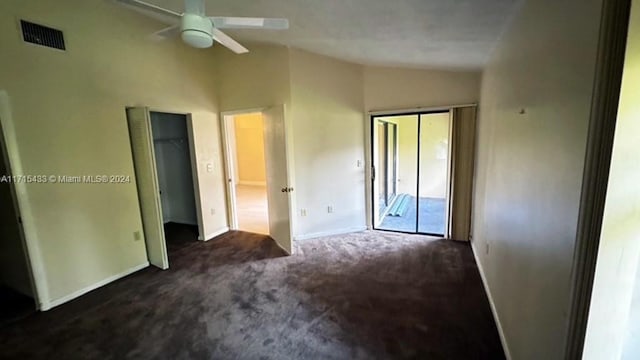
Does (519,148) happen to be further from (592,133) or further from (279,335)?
(279,335)

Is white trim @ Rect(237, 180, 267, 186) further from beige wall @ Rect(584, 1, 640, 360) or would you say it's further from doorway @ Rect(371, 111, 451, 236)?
beige wall @ Rect(584, 1, 640, 360)

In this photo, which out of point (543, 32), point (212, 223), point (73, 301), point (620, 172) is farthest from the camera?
point (212, 223)

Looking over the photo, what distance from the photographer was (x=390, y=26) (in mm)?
2555

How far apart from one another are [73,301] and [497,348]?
12.4ft

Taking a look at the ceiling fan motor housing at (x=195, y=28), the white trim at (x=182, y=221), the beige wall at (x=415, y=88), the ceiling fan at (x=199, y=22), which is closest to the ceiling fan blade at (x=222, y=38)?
the ceiling fan at (x=199, y=22)

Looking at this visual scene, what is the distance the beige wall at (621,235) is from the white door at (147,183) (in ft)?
12.2

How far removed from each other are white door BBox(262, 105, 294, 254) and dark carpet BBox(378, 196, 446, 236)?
173 cm

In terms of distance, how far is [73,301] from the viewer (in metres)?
2.85

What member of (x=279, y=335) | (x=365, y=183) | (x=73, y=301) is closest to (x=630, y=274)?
(x=279, y=335)

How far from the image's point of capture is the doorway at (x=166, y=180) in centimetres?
335

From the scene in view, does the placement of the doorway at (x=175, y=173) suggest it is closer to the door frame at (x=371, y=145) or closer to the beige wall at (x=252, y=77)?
the beige wall at (x=252, y=77)

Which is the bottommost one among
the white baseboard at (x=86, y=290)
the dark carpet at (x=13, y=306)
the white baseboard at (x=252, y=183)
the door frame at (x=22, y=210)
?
the dark carpet at (x=13, y=306)

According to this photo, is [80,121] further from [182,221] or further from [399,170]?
[399,170]

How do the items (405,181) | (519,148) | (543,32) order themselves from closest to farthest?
(543,32) < (519,148) < (405,181)
